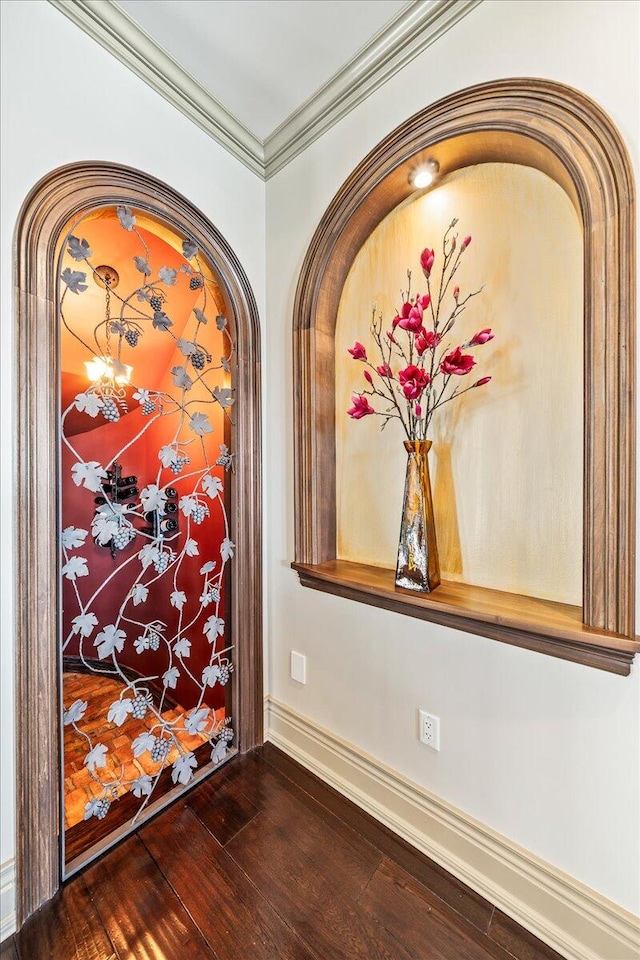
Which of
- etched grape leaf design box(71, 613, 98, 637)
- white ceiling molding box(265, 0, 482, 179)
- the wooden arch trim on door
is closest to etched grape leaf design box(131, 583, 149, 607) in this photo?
etched grape leaf design box(71, 613, 98, 637)

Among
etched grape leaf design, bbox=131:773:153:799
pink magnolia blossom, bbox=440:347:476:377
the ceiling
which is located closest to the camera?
pink magnolia blossom, bbox=440:347:476:377

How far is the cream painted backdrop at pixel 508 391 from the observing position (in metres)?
1.15

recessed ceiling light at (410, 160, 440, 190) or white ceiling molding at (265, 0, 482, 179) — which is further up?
white ceiling molding at (265, 0, 482, 179)

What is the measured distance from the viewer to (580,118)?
1014mm

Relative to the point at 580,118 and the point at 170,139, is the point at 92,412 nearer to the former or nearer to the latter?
the point at 170,139

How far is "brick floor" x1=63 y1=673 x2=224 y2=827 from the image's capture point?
49.9 inches

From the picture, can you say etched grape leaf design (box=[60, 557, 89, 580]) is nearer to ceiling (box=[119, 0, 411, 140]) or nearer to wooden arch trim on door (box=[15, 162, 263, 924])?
wooden arch trim on door (box=[15, 162, 263, 924])

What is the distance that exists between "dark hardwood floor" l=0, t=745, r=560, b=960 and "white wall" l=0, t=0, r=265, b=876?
0.31 metres

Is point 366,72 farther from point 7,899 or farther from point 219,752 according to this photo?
point 7,899

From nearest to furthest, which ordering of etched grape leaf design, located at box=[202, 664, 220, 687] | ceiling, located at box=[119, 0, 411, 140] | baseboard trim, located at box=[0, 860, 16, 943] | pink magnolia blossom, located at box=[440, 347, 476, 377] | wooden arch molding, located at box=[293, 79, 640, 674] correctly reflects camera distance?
wooden arch molding, located at box=[293, 79, 640, 674]
baseboard trim, located at box=[0, 860, 16, 943]
pink magnolia blossom, located at box=[440, 347, 476, 377]
ceiling, located at box=[119, 0, 411, 140]
etched grape leaf design, located at box=[202, 664, 220, 687]

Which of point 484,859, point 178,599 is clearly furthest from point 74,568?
point 484,859

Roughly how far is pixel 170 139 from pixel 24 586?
1.64 metres

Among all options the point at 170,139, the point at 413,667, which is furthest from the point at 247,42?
the point at 413,667

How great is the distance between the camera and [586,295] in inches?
39.6
